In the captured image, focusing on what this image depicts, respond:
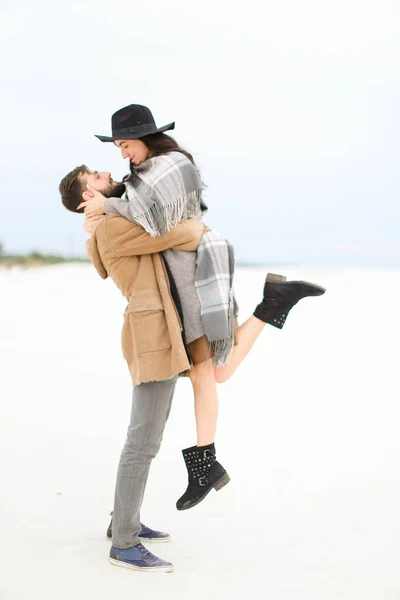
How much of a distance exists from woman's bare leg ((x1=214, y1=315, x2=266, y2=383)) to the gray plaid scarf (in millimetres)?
100

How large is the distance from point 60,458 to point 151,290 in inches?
78.9

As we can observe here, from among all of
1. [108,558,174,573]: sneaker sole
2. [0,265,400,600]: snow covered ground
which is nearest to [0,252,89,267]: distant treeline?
[0,265,400,600]: snow covered ground

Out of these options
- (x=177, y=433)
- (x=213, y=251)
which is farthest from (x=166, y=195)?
(x=177, y=433)

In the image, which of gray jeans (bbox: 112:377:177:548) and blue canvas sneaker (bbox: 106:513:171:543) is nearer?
gray jeans (bbox: 112:377:177:548)

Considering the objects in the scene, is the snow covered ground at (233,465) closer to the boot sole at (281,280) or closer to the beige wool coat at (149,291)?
the beige wool coat at (149,291)

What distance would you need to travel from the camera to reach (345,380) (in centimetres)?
616

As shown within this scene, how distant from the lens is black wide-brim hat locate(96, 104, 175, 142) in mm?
3008

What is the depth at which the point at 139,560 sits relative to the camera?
3227 mm

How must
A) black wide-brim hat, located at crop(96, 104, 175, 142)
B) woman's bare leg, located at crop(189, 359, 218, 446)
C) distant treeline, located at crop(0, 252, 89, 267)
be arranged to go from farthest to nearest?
distant treeline, located at crop(0, 252, 89, 267)
woman's bare leg, located at crop(189, 359, 218, 446)
black wide-brim hat, located at crop(96, 104, 175, 142)

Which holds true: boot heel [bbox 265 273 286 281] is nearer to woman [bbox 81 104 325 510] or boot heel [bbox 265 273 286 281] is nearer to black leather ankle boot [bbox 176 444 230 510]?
woman [bbox 81 104 325 510]

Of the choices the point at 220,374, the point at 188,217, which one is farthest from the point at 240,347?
the point at 188,217

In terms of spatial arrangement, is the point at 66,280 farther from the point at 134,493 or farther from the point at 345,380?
the point at 134,493

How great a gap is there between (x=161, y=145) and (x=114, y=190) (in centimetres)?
26

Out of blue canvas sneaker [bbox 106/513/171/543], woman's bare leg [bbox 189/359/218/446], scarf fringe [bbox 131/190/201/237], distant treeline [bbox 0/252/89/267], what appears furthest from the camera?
distant treeline [bbox 0/252/89/267]
